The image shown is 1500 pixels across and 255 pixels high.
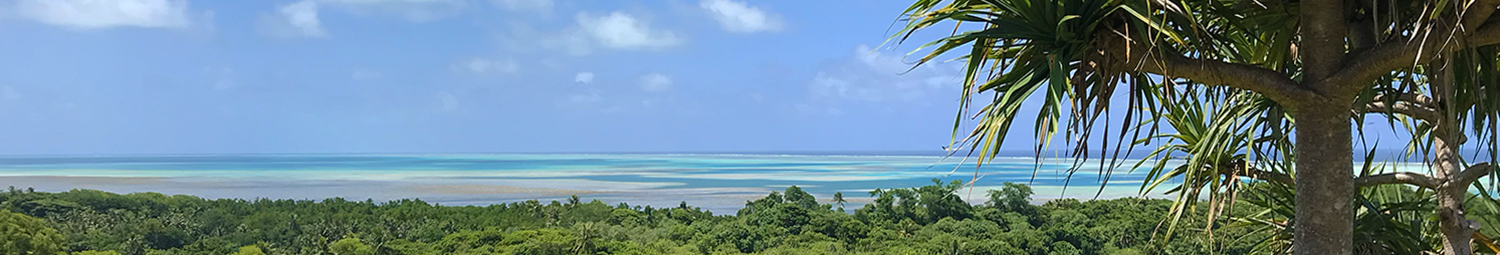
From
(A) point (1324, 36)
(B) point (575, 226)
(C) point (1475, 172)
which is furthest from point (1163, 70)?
(B) point (575, 226)

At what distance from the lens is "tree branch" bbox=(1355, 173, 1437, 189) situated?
189 centimetres

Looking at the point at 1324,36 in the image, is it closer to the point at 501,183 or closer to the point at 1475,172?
the point at 1475,172

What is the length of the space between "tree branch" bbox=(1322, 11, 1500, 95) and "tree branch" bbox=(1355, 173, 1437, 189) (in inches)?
19.2

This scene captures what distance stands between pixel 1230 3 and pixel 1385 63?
1.35 ft

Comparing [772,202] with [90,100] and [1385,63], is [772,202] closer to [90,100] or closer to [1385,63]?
[1385,63]

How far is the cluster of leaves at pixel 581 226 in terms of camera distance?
1099 cm

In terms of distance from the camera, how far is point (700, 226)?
12445 mm

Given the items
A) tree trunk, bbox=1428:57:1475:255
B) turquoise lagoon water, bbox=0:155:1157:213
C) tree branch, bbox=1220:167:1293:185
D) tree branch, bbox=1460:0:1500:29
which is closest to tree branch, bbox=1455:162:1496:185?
tree trunk, bbox=1428:57:1475:255

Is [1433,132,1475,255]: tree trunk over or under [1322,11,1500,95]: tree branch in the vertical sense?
under

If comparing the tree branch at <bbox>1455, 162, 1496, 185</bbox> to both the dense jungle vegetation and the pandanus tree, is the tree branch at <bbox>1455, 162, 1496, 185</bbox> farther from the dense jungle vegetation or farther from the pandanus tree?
the dense jungle vegetation

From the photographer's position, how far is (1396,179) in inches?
80.8

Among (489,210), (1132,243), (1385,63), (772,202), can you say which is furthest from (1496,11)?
(489,210)

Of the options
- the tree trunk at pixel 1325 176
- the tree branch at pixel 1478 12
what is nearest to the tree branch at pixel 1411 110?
the tree trunk at pixel 1325 176

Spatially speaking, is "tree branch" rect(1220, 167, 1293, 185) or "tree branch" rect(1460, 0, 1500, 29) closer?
"tree branch" rect(1460, 0, 1500, 29)
